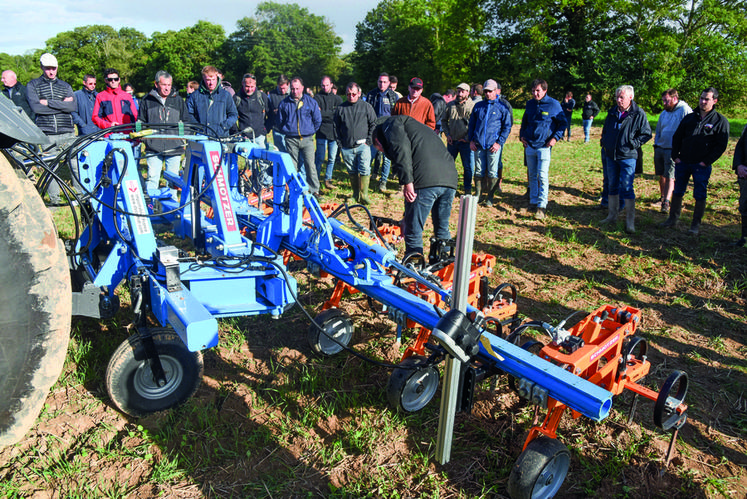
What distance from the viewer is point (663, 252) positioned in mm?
6945

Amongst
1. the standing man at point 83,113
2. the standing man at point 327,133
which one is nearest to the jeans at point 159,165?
the standing man at point 83,113

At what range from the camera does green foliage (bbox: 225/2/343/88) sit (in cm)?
7594

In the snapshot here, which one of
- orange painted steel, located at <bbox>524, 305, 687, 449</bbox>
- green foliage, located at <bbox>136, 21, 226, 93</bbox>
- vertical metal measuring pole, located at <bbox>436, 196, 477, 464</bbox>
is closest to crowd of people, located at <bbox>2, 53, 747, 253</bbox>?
orange painted steel, located at <bbox>524, 305, 687, 449</bbox>

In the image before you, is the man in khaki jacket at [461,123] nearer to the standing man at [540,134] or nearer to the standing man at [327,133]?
the standing man at [540,134]

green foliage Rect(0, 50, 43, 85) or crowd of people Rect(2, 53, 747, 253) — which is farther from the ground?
green foliage Rect(0, 50, 43, 85)

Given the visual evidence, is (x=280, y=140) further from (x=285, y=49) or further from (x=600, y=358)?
(x=285, y=49)

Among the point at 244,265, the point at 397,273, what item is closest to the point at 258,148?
the point at 244,265

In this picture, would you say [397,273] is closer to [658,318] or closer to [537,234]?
[658,318]

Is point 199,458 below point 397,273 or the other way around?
below

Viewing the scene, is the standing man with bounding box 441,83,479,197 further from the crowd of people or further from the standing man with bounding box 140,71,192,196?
the standing man with bounding box 140,71,192,196

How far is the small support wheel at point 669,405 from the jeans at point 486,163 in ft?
20.0

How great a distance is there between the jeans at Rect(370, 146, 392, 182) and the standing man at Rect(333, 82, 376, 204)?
692 mm

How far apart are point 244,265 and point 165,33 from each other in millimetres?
85906

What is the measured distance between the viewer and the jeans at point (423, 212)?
527 cm
